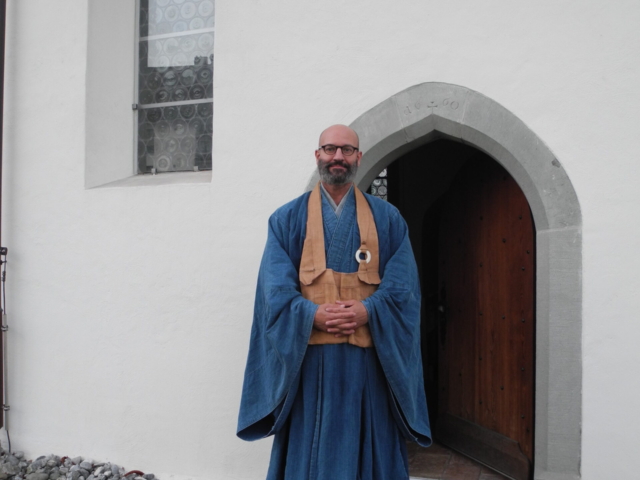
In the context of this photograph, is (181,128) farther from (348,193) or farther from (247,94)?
(348,193)

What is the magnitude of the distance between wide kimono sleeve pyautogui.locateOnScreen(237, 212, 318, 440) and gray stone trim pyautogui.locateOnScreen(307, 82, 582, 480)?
3.46ft

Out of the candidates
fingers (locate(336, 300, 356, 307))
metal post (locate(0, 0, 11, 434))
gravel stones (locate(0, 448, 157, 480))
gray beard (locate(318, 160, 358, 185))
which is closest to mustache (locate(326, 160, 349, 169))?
gray beard (locate(318, 160, 358, 185))

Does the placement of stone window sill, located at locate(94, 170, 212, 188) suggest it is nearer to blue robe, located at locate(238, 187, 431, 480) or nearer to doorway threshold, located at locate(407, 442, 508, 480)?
blue robe, located at locate(238, 187, 431, 480)

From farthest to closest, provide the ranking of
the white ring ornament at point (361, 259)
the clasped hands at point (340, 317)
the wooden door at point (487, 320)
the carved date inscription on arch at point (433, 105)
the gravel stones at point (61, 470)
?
the gravel stones at point (61, 470) → the wooden door at point (487, 320) → the carved date inscription on arch at point (433, 105) → the white ring ornament at point (361, 259) → the clasped hands at point (340, 317)

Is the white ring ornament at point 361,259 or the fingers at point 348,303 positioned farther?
the white ring ornament at point 361,259

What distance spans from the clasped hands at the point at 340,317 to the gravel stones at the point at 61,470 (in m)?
1.78

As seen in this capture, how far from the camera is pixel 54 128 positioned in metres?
3.92

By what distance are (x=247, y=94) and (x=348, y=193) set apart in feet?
3.58

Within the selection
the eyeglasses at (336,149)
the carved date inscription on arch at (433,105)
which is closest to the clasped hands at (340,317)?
the eyeglasses at (336,149)

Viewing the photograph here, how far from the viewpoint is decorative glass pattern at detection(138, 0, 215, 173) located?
405 centimetres

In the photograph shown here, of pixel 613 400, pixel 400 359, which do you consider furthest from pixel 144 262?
pixel 613 400

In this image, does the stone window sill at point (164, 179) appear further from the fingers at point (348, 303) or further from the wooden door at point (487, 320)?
the wooden door at point (487, 320)

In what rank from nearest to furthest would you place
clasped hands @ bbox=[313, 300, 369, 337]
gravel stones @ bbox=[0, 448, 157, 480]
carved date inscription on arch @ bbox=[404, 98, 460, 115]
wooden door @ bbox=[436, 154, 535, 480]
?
clasped hands @ bbox=[313, 300, 369, 337], carved date inscription on arch @ bbox=[404, 98, 460, 115], wooden door @ bbox=[436, 154, 535, 480], gravel stones @ bbox=[0, 448, 157, 480]

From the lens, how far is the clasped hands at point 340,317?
2.48 meters
